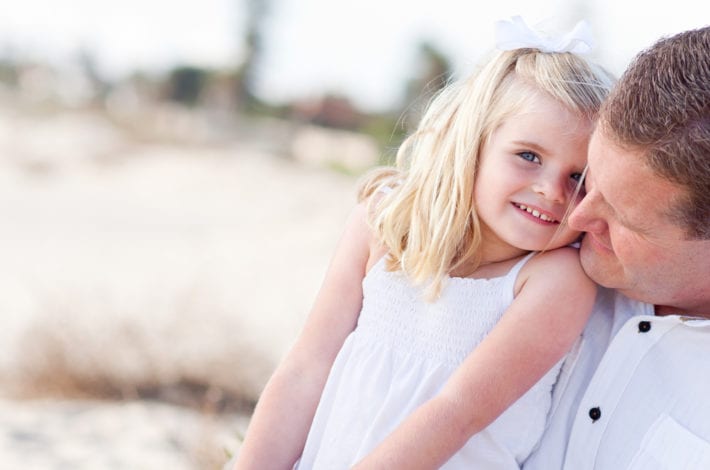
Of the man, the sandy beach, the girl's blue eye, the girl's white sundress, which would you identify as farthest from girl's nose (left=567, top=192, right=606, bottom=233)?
the sandy beach

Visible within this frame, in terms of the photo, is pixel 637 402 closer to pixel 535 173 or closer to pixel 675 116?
pixel 535 173

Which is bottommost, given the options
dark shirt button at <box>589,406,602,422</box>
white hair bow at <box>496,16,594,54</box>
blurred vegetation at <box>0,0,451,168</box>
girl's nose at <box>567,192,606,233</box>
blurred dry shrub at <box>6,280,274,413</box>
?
blurred vegetation at <box>0,0,451,168</box>

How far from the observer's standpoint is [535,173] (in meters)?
2.13

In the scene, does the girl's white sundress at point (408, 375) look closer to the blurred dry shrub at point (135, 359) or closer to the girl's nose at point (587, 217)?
the girl's nose at point (587, 217)

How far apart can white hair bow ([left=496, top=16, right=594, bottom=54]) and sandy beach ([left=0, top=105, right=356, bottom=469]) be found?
1685mm

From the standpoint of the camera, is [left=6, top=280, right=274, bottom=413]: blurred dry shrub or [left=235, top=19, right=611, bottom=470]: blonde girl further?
[left=6, top=280, right=274, bottom=413]: blurred dry shrub

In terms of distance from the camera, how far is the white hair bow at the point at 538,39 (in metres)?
2.29

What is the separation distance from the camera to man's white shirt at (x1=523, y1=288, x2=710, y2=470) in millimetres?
1999

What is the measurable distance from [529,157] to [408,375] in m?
0.57

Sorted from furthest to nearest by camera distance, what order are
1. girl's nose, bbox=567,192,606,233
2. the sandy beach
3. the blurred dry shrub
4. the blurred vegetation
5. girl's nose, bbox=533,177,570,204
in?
the blurred vegetation → the blurred dry shrub → the sandy beach → girl's nose, bbox=533,177,570,204 → girl's nose, bbox=567,192,606,233

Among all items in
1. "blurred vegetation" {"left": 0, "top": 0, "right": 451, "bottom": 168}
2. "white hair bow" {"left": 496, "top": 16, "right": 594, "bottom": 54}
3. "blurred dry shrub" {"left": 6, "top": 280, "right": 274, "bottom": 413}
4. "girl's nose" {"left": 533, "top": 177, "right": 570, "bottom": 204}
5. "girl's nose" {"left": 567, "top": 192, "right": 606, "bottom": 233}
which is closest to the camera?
"girl's nose" {"left": 567, "top": 192, "right": 606, "bottom": 233}

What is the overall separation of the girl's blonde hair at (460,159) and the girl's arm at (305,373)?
0.12 m

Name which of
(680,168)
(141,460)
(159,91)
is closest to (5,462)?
(141,460)

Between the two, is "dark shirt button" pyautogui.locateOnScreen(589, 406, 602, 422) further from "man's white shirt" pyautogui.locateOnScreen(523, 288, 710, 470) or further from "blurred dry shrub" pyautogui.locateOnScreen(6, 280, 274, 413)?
"blurred dry shrub" pyautogui.locateOnScreen(6, 280, 274, 413)
